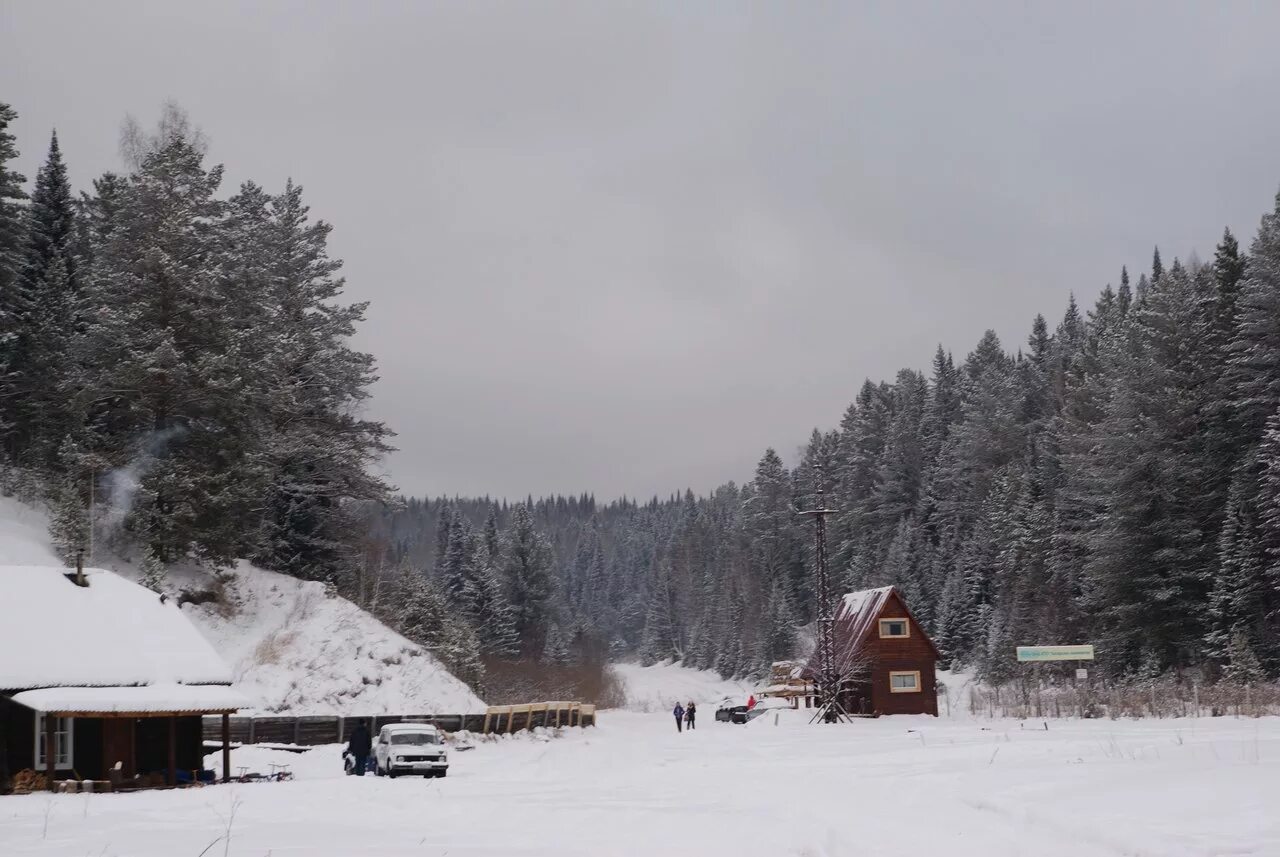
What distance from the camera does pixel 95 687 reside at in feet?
101

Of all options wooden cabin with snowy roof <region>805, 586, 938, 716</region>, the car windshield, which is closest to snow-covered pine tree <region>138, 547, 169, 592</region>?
the car windshield

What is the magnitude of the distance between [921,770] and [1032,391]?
91.1m

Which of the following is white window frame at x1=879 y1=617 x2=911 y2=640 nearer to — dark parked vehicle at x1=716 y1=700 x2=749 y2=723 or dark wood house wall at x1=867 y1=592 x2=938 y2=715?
dark wood house wall at x1=867 y1=592 x2=938 y2=715

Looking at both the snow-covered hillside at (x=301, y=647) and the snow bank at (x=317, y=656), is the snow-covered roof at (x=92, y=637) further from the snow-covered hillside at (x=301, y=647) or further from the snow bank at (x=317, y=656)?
the snow bank at (x=317, y=656)

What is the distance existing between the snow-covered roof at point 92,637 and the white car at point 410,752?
5067 mm

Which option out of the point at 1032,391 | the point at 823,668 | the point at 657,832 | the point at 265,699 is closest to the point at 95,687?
the point at 265,699

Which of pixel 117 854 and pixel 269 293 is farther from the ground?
pixel 269 293

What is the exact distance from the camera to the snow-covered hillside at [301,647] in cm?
4441

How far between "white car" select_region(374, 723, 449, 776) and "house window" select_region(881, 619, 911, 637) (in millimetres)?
31782

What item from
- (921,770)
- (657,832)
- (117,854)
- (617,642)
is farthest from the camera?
(617,642)

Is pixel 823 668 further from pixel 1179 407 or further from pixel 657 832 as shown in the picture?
pixel 657 832

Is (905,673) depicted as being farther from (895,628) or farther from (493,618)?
(493,618)

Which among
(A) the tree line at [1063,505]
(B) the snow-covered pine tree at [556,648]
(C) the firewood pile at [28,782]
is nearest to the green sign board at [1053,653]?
(A) the tree line at [1063,505]

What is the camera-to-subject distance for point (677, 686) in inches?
4926
